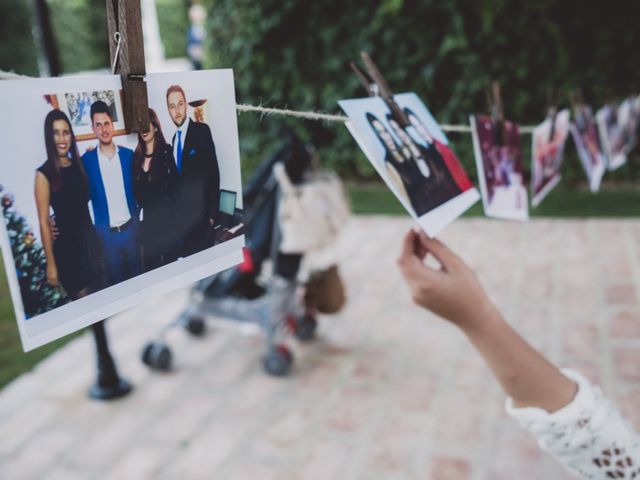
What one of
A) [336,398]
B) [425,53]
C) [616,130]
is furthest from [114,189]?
[425,53]

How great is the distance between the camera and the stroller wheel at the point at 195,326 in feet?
9.61

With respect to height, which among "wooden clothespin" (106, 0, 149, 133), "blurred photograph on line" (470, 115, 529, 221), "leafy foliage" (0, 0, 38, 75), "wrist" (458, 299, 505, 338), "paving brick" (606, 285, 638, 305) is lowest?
"paving brick" (606, 285, 638, 305)

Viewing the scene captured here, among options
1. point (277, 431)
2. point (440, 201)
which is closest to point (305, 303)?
point (277, 431)

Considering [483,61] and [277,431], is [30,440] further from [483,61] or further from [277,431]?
[483,61]

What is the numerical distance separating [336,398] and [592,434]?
1510 mm

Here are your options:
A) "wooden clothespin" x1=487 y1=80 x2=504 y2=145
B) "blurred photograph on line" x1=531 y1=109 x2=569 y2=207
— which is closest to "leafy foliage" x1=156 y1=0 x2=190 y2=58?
"blurred photograph on line" x1=531 y1=109 x2=569 y2=207

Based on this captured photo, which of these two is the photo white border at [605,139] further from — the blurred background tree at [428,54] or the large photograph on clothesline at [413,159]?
the blurred background tree at [428,54]

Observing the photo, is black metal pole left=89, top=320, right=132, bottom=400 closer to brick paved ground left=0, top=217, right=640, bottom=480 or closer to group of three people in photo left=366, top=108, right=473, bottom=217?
brick paved ground left=0, top=217, right=640, bottom=480

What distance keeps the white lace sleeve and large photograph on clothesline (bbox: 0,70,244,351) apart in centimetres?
63

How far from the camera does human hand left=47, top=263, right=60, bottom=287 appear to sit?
0.63 metres

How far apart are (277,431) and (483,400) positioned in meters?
0.85

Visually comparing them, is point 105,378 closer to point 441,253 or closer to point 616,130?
point 441,253

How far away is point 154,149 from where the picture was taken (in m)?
0.71

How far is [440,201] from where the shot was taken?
1029 millimetres
